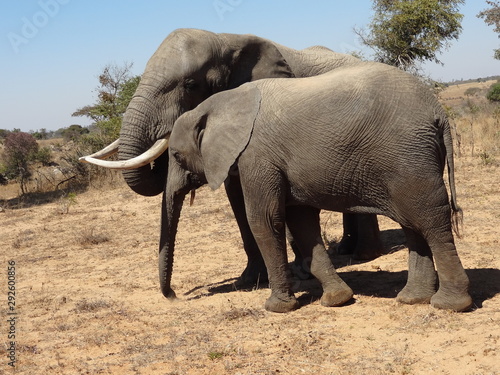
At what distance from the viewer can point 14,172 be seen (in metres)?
22.1

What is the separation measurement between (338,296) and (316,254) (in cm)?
44

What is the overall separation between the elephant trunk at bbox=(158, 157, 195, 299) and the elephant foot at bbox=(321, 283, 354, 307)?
1692 mm

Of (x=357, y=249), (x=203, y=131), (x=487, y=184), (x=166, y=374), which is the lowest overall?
(x=166, y=374)

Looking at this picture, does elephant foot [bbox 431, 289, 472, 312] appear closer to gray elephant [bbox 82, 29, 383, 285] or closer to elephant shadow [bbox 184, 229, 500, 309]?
elephant shadow [bbox 184, 229, 500, 309]

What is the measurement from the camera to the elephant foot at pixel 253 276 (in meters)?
7.22

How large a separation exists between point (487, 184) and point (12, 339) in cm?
811

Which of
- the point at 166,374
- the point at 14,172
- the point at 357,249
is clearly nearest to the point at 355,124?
the point at 166,374

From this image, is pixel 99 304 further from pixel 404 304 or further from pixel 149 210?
pixel 149 210

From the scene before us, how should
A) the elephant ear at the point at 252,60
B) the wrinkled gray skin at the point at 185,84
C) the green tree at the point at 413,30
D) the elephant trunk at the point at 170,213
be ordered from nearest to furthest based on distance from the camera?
the elephant trunk at the point at 170,213, the wrinkled gray skin at the point at 185,84, the elephant ear at the point at 252,60, the green tree at the point at 413,30

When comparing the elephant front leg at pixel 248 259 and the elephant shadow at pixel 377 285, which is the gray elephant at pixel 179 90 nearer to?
the elephant front leg at pixel 248 259

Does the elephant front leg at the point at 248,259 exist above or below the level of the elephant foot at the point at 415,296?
above

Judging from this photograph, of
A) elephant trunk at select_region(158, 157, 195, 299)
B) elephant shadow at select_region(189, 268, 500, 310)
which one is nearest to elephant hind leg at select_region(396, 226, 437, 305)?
elephant shadow at select_region(189, 268, 500, 310)

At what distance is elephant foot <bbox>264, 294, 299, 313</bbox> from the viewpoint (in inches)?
236

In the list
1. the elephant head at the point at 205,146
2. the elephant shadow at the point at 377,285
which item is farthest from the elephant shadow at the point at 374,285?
the elephant head at the point at 205,146
